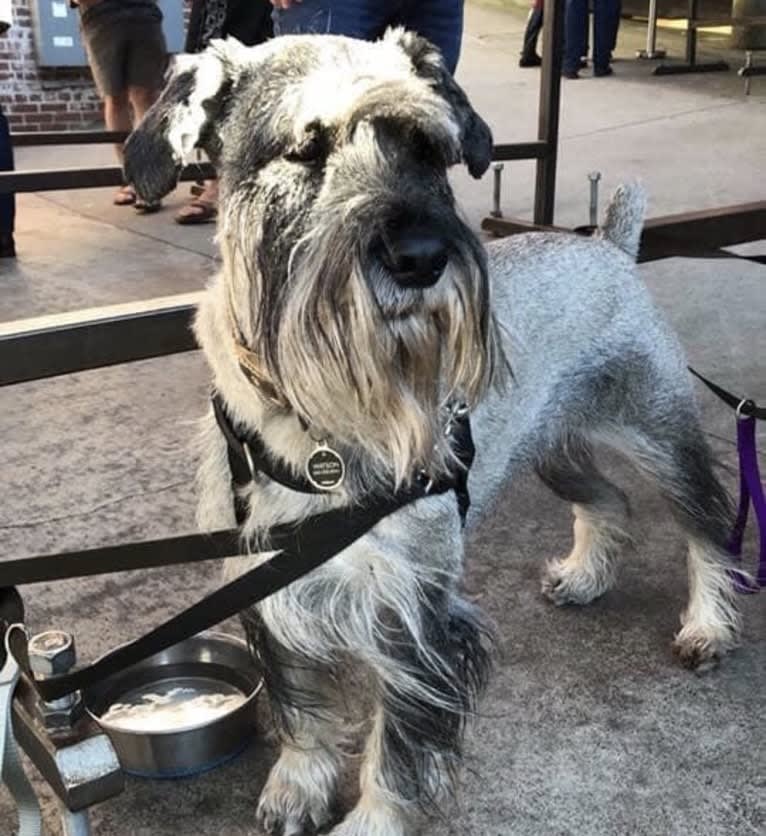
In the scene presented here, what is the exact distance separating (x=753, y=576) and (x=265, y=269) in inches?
83.0

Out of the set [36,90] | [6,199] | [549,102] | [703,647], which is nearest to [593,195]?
[549,102]

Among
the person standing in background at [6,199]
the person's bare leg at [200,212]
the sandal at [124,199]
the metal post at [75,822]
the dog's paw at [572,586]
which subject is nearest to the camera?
the metal post at [75,822]

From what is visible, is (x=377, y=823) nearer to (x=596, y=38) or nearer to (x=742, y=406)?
(x=742, y=406)

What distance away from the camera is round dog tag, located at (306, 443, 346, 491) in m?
2.31

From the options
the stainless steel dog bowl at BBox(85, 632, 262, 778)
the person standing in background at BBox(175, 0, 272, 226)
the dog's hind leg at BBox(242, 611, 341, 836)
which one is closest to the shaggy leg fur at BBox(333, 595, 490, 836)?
the dog's hind leg at BBox(242, 611, 341, 836)

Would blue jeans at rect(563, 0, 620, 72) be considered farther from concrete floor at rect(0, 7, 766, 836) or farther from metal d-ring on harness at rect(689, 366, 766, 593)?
metal d-ring on harness at rect(689, 366, 766, 593)

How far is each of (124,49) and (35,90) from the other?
394 centimetres

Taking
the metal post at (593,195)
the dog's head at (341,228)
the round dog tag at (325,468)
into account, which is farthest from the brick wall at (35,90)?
the round dog tag at (325,468)

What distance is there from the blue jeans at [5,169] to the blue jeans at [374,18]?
3387mm

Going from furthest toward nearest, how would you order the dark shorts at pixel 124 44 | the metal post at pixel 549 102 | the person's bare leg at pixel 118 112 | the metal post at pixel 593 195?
the person's bare leg at pixel 118 112 → the dark shorts at pixel 124 44 → the metal post at pixel 593 195 → the metal post at pixel 549 102

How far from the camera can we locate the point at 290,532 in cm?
A: 235

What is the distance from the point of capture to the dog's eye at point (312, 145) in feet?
6.57

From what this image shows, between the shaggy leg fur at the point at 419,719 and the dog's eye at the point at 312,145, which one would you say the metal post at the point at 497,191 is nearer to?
the shaggy leg fur at the point at 419,719

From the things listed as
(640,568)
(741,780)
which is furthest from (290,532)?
(640,568)
